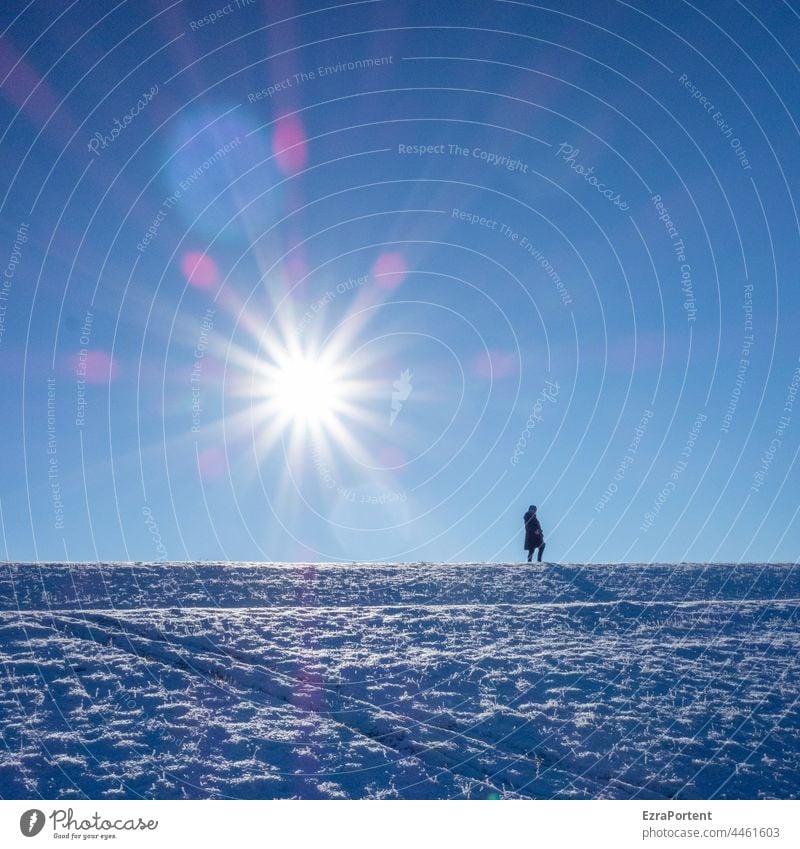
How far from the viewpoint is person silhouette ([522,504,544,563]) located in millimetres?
22969

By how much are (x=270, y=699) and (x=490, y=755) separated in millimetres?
3425

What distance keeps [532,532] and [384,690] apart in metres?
12.4

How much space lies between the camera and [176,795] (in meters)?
8.36

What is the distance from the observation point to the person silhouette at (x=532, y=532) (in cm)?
2297

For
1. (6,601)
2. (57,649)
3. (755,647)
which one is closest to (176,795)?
(57,649)

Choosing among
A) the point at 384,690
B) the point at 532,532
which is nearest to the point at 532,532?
the point at 532,532

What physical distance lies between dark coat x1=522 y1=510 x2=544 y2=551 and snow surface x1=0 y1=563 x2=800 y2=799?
16.0ft

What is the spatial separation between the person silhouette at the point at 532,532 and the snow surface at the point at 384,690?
16.0 ft

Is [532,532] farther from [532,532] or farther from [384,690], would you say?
[384,690]

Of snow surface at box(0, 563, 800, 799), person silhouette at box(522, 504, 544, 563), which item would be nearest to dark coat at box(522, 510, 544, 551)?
person silhouette at box(522, 504, 544, 563)

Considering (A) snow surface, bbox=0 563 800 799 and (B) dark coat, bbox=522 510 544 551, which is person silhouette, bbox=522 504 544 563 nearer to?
(B) dark coat, bbox=522 510 544 551

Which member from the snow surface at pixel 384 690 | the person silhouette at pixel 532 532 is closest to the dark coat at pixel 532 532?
the person silhouette at pixel 532 532

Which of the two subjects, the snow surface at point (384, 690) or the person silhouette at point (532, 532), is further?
the person silhouette at point (532, 532)

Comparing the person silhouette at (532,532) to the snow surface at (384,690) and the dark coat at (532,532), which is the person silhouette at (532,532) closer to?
the dark coat at (532,532)
